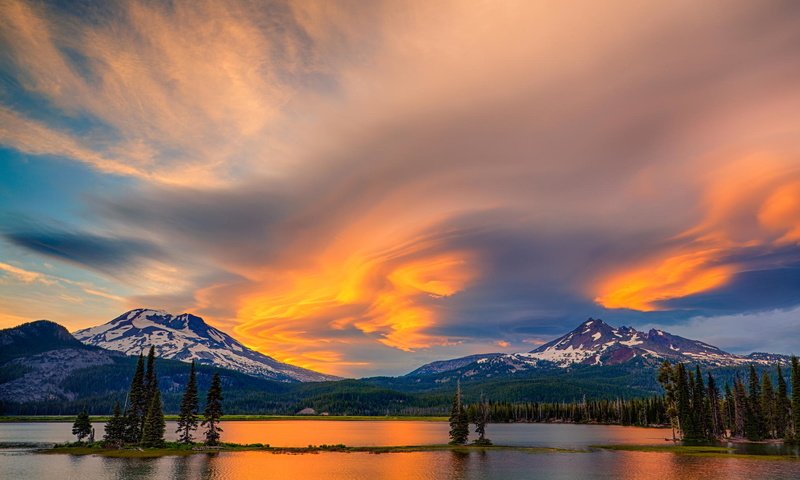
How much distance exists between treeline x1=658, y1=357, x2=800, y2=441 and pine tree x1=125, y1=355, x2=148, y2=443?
140 meters

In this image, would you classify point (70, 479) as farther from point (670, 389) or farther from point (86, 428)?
point (670, 389)

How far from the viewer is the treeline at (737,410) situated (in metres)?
144

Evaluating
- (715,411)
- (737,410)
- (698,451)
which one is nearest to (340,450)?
(698,451)

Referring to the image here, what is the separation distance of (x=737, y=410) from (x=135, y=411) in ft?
570

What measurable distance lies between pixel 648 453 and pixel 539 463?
1255 inches

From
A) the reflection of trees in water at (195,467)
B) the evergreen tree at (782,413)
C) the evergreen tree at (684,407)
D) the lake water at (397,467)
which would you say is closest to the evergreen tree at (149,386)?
the lake water at (397,467)

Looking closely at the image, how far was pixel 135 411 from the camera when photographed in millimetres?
118562

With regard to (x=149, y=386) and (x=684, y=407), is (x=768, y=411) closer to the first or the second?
(x=684, y=407)

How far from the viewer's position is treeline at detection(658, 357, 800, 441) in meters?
144

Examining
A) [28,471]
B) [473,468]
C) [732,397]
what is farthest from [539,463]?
[732,397]

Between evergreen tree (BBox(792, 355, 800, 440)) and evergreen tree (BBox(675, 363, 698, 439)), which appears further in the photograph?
evergreen tree (BBox(675, 363, 698, 439))

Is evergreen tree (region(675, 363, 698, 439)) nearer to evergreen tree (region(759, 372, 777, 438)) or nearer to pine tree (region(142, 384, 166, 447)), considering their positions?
evergreen tree (region(759, 372, 777, 438))

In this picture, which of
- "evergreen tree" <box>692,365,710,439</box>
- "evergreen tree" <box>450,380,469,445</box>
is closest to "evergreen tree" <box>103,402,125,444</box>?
"evergreen tree" <box>450,380,469,445</box>

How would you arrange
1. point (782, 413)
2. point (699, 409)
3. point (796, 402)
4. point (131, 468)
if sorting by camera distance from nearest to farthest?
point (131, 468) → point (796, 402) → point (699, 409) → point (782, 413)
